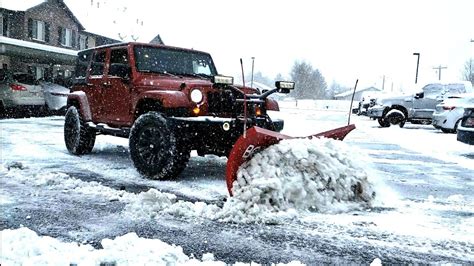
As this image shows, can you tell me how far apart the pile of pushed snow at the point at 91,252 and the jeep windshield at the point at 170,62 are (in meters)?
3.63

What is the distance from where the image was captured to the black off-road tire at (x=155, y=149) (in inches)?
216

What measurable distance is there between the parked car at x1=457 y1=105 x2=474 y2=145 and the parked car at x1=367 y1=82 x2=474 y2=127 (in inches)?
349

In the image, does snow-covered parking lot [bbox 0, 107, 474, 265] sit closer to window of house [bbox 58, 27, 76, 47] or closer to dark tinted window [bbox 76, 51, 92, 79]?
dark tinted window [bbox 76, 51, 92, 79]

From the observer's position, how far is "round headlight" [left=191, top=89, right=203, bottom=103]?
5.60 meters

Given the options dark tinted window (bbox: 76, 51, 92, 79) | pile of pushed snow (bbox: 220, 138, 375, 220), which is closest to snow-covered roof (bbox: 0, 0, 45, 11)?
dark tinted window (bbox: 76, 51, 92, 79)

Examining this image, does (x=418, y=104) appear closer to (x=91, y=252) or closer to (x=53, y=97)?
(x=53, y=97)

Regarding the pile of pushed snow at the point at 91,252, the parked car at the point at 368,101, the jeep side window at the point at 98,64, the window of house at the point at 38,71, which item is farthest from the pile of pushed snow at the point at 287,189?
the window of house at the point at 38,71

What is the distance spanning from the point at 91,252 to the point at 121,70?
148 inches

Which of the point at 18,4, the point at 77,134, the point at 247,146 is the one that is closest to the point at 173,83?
the point at 247,146

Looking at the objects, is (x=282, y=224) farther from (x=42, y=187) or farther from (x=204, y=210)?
(x=42, y=187)

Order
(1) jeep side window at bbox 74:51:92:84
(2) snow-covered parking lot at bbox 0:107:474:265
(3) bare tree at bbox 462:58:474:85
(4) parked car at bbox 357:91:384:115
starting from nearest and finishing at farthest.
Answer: (2) snow-covered parking lot at bbox 0:107:474:265
(1) jeep side window at bbox 74:51:92:84
(4) parked car at bbox 357:91:384:115
(3) bare tree at bbox 462:58:474:85

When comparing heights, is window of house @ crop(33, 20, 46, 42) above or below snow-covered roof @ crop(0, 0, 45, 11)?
below

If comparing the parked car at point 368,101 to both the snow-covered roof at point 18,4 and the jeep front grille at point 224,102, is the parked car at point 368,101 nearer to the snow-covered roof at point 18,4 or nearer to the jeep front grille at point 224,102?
the jeep front grille at point 224,102

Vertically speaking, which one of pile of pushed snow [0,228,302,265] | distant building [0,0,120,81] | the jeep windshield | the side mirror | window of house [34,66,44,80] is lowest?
pile of pushed snow [0,228,302,265]
